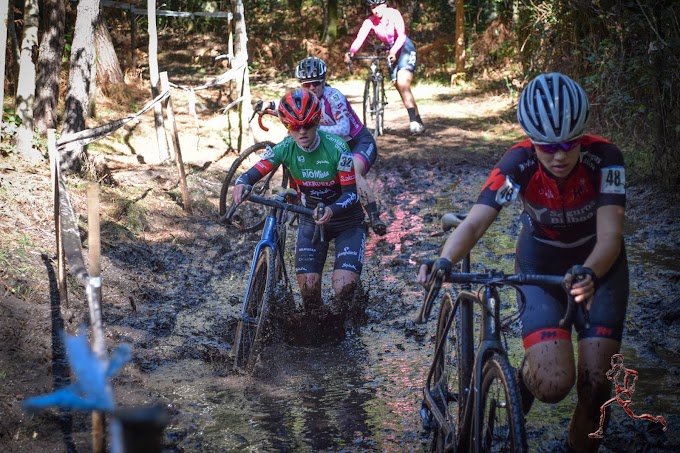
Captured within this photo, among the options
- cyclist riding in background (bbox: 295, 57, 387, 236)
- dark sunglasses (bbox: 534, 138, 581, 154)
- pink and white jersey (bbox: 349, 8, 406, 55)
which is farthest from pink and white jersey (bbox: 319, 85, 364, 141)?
pink and white jersey (bbox: 349, 8, 406, 55)

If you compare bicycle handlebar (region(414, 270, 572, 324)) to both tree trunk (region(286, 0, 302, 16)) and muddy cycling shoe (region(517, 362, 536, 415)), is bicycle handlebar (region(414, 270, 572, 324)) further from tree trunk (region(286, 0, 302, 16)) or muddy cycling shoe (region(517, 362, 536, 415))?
tree trunk (region(286, 0, 302, 16))

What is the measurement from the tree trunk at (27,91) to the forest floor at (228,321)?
631 millimetres

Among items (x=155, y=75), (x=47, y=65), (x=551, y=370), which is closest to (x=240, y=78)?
(x=155, y=75)

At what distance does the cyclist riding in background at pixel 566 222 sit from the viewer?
3.83m

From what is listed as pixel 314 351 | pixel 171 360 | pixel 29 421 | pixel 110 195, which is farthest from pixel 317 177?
pixel 110 195

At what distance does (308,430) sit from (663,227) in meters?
5.77

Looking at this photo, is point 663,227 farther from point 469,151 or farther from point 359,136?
point 469,151

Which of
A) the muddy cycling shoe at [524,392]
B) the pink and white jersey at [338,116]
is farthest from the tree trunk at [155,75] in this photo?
the muddy cycling shoe at [524,392]

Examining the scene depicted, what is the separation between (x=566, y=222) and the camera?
4184 millimetres

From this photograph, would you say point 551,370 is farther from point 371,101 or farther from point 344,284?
point 371,101

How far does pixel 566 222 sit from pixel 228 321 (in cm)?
401

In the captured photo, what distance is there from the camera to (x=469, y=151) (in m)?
13.9

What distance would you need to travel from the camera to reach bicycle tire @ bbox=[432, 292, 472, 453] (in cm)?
396

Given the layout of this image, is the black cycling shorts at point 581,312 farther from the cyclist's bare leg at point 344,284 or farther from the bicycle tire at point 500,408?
the cyclist's bare leg at point 344,284
